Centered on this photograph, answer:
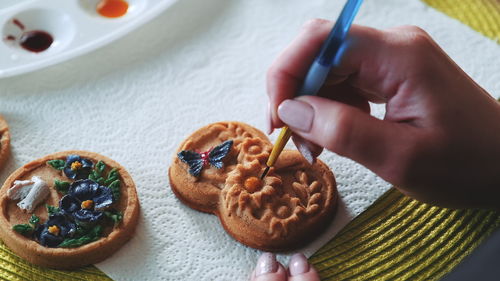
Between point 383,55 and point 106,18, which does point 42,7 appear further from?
point 383,55

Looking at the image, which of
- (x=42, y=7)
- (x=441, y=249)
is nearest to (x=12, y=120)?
(x=42, y=7)

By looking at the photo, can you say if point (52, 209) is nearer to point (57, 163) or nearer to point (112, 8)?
point (57, 163)

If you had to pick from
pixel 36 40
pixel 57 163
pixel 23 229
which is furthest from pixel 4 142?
pixel 36 40

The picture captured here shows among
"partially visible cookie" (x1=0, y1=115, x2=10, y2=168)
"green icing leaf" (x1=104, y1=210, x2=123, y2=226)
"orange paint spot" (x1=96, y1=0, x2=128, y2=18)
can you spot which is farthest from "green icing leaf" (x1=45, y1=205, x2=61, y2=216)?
"orange paint spot" (x1=96, y1=0, x2=128, y2=18)

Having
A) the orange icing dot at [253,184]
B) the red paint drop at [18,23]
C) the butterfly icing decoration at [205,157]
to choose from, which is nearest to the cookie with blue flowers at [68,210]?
the butterfly icing decoration at [205,157]

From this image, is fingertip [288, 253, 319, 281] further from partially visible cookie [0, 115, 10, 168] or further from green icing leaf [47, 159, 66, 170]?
partially visible cookie [0, 115, 10, 168]

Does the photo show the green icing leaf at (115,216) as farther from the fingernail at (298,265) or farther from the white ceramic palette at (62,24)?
the white ceramic palette at (62,24)
